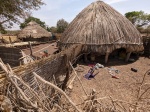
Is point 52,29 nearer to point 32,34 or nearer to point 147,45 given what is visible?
point 32,34

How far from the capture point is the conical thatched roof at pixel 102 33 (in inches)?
384

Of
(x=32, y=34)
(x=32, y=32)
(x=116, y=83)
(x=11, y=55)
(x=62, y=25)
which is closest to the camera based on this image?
(x=11, y=55)

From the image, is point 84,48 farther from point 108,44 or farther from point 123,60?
point 123,60

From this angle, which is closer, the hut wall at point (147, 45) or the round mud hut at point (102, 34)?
the round mud hut at point (102, 34)

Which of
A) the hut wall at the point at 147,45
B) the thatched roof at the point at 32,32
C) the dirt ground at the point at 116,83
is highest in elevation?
the thatched roof at the point at 32,32

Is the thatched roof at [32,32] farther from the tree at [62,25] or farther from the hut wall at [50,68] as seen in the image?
the hut wall at [50,68]

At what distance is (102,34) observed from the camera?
993cm

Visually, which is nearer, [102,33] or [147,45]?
[102,33]

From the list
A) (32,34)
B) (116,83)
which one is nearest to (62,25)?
(32,34)

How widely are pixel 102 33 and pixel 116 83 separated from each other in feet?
12.7

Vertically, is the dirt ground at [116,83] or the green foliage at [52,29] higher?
the green foliage at [52,29]

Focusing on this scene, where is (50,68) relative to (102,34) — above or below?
below

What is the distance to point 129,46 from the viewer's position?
32.7 feet

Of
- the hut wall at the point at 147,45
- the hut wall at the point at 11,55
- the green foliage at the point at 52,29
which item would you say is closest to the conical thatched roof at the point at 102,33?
the hut wall at the point at 147,45
